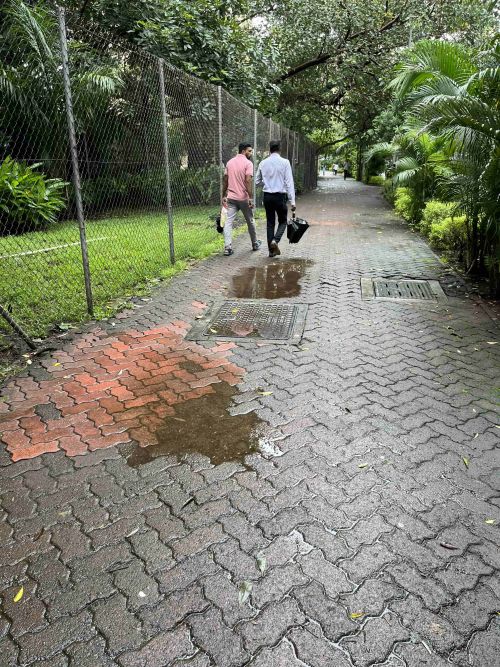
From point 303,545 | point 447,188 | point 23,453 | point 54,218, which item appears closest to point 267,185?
point 447,188

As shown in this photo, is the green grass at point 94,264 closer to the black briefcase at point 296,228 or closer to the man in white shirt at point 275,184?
the man in white shirt at point 275,184

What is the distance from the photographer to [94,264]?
7176 mm

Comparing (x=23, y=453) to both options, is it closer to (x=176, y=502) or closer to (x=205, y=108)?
(x=176, y=502)

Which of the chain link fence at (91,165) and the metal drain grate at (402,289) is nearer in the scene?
the chain link fence at (91,165)

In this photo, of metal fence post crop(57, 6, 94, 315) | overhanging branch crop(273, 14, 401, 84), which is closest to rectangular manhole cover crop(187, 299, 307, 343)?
metal fence post crop(57, 6, 94, 315)

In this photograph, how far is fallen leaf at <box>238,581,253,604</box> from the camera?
199 centimetres

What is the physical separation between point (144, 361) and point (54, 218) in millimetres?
4502

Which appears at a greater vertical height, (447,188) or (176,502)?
(447,188)

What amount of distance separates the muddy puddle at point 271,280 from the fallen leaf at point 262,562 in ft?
13.5

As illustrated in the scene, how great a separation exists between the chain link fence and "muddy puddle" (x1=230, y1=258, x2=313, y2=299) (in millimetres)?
1191

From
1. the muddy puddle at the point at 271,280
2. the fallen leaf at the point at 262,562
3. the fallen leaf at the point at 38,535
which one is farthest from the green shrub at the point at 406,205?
the fallen leaf at the point at 38,535

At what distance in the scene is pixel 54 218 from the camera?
300 inches

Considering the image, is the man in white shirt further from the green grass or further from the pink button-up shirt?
the green grass

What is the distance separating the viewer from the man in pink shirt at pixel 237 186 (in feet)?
25.8
